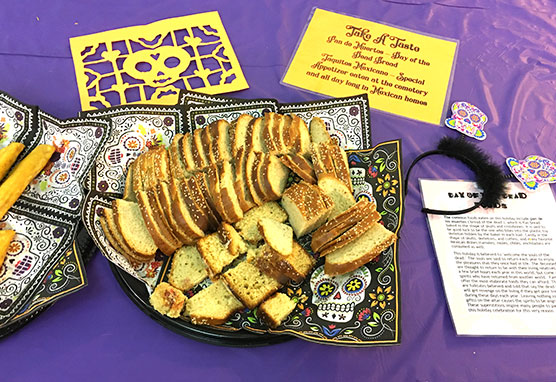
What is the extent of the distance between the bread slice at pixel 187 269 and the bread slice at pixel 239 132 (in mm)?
643

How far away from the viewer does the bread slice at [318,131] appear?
260cm

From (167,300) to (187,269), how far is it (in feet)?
0.75

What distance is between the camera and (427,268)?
2441mm

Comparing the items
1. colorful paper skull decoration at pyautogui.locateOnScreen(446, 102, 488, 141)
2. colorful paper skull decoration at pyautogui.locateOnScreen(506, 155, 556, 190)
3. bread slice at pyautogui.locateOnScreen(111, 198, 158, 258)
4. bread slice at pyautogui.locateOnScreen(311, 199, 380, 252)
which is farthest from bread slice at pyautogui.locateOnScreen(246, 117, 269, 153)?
colorful paper skull decoration at pyautogui.locateOnScreen(506, 155, 556, 190)

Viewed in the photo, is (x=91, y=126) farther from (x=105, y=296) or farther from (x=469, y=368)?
(x=469, y=368)

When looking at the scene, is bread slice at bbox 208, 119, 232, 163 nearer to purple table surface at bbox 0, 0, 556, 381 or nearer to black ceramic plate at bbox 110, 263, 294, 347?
purple table surface at bbox 0, 0, 556, 381

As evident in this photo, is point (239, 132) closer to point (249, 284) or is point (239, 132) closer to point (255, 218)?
point (255, 218)

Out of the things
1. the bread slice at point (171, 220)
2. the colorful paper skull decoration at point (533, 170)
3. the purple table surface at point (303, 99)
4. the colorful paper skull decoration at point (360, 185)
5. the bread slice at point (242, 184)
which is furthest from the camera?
the colorful paper skull decoration at point (533, 170)

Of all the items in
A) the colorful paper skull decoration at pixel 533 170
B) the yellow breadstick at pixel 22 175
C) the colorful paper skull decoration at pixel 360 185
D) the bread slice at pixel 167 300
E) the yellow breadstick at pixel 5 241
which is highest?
the yellow breadstick at pixel 22 175

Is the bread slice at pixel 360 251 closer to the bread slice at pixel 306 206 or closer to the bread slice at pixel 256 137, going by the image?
the bread slice at pixel 306 206

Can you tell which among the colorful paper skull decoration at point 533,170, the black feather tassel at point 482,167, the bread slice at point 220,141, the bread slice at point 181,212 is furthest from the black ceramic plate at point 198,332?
the colorful paper skull decoration at point 533,170

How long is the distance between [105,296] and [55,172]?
2.63 feet

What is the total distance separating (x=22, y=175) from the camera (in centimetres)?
231

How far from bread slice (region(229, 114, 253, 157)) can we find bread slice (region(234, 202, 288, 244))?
37 centimetres
